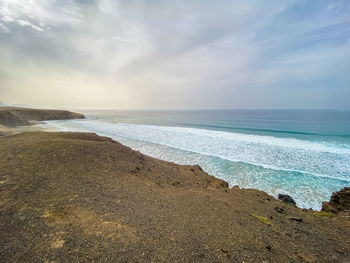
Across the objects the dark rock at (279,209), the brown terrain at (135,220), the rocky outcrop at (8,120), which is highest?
the rocky outcrop at (8,120)

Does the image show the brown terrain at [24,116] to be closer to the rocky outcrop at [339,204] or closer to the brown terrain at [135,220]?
the brown terrain at [135,220]

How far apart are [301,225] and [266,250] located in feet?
9.18

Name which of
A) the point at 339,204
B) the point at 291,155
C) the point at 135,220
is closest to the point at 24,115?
the point at 135,220

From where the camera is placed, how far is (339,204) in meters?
7.22

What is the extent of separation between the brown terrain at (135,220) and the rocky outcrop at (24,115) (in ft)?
113

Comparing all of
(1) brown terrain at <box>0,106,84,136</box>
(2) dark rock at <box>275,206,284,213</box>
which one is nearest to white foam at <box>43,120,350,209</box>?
(2) dark rock at <box>275,206,284,213</box>

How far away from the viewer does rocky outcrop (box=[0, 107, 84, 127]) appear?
31.6 metres

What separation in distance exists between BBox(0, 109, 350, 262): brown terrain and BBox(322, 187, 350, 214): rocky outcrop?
0.11 ft

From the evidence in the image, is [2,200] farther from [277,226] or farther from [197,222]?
[277,226]

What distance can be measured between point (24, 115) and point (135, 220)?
6643cm

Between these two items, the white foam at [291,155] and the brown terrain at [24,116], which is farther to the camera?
the brown terrain at [24,116]

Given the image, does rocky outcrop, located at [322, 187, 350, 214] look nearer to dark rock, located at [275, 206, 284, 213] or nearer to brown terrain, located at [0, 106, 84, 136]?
dark rock, located at [275, 206, 284, 213]

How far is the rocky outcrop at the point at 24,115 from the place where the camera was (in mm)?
31650

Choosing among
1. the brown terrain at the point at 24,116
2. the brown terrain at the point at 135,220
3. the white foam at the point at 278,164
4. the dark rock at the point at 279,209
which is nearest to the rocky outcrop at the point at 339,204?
the brown terrain at the point at 135,220
